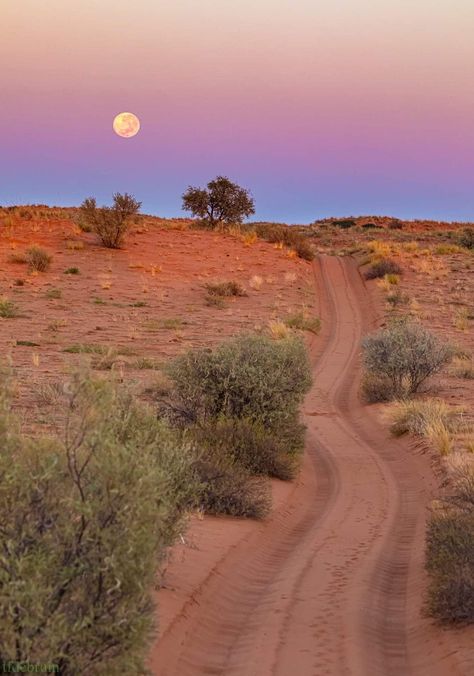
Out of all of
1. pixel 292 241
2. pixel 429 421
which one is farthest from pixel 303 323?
pixel 292 241

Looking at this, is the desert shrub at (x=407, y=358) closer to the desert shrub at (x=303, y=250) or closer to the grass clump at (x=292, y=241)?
the desert shrub at (x=303, y=250)

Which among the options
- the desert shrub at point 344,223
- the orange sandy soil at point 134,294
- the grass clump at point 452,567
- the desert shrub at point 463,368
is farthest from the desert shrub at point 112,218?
the desert shrub at point 344,223

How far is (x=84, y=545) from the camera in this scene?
424cm

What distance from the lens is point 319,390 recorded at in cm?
2058

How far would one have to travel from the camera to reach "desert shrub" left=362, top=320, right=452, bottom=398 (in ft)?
61.3

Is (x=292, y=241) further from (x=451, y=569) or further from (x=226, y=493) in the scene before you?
(x=451, y=569)

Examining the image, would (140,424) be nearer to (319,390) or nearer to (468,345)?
(319,390)

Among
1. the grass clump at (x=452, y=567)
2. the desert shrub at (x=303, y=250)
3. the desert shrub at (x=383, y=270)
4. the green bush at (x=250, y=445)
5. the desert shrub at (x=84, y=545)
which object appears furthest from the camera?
the desert shrub at (x=303, y=250)

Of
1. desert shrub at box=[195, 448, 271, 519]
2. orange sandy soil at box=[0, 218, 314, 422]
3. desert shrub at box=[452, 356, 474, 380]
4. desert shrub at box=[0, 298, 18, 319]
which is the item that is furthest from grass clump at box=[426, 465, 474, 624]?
desert shrub at box=[0, 298, 18, 319]

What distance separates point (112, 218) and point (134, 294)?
11201 millimetres

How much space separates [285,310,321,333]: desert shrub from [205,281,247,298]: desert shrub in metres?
4.67

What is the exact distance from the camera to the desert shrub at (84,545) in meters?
4.00

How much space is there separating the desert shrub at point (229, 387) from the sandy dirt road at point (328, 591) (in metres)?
Answer: 1.27

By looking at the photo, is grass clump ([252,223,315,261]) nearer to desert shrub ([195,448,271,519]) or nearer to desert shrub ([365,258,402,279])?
desert shrub ([365,258,402,279])
